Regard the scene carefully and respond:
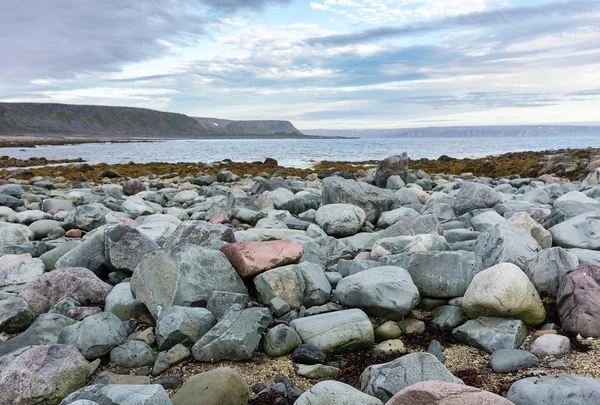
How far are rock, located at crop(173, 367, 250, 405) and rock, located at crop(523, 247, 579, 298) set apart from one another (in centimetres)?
308

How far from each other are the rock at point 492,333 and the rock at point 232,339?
1737 mm

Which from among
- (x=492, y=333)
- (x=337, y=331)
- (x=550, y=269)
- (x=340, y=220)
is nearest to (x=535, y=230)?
(x=550, y=269)

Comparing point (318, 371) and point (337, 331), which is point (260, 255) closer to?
point (337, 331)

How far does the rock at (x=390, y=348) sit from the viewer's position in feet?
13.6

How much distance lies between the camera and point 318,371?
3.81 m

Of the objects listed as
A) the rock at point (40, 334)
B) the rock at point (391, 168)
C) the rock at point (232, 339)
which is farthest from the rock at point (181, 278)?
the rock at point (391, 168)

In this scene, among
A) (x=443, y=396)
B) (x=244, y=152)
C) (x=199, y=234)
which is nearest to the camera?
(x=443, y=396)

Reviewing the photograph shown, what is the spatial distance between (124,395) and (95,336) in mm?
1210

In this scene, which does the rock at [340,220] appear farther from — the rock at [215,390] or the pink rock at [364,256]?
the rock at [215,390]

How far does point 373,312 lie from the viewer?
462 centimetres

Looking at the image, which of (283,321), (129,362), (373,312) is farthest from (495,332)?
(129,362)

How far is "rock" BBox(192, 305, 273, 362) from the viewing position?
400 cm

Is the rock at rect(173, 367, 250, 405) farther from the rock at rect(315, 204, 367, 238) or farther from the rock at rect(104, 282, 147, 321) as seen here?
the rock at rect(315, 204, 367, 238)

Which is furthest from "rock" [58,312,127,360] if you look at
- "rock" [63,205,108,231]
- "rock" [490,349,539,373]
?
"rock" [63,205,108,231]
